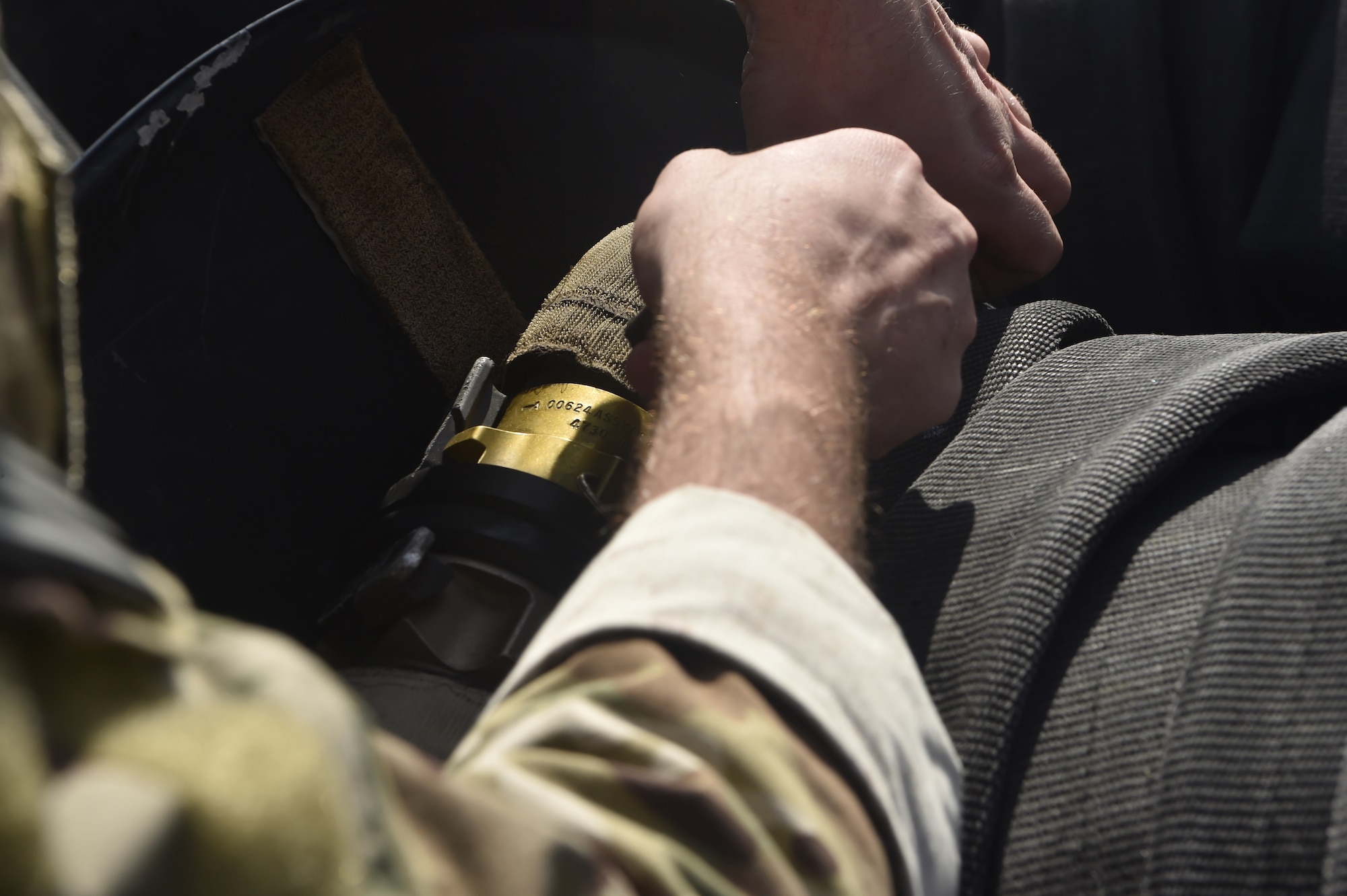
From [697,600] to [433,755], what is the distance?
184 millimetres

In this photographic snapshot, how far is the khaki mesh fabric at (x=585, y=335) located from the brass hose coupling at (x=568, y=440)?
0.02m

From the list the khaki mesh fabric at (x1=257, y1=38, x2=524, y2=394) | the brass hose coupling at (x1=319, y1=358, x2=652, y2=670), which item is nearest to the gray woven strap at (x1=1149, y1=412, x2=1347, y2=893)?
the brass hose coupling at (x1=319, y1=358, x2=652, y2=670)

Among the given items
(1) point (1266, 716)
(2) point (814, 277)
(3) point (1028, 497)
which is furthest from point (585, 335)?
(1) point (1266, 716)

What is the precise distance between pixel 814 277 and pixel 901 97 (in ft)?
0.68

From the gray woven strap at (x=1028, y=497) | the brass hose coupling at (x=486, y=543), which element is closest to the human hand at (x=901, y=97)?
the gray woven strap at (x=1028, y=497)

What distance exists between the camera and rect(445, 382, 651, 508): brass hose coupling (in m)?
0.55

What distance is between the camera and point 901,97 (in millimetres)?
595

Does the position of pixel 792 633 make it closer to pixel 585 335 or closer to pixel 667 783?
pixel 667 783

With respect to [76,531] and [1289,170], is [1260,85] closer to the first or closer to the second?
[1289,170]

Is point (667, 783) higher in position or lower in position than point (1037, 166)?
higher

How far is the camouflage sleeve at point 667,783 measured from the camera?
0.83 feet

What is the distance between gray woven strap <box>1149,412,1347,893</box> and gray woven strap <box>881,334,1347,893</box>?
0.06 metres

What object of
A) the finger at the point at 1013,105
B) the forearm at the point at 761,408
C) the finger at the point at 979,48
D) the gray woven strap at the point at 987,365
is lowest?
the gray woven strap at the point at 987,365

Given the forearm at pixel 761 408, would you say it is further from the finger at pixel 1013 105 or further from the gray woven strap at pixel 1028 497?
the finger at pixel 1013 105
